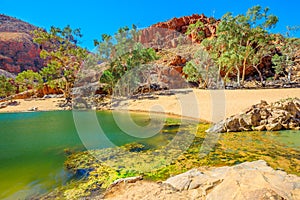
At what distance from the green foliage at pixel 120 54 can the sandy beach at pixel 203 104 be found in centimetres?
746

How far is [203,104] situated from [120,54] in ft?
65.5

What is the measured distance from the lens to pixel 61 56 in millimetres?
35781

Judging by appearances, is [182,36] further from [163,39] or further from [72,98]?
[72,98]

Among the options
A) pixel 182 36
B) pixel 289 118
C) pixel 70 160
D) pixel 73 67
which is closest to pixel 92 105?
pixel 73 67

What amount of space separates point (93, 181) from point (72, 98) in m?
29.5

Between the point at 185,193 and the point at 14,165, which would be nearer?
the point at 185,193

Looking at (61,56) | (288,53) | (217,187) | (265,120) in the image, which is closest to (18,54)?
(61,56)

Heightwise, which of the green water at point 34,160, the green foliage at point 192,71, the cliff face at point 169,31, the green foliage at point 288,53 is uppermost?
the cliff face at point 169,31

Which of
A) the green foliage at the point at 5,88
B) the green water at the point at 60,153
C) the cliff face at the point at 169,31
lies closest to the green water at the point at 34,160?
the green water at the point at 60,153

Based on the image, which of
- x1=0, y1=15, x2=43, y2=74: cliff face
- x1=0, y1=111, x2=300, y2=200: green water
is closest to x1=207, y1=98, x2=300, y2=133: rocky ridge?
x1=0, y1=111, x2=300, y2=200: green water

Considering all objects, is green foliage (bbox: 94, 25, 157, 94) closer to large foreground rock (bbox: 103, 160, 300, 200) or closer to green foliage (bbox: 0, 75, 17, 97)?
green foliage (bbox: 0, 75, 17, 97)

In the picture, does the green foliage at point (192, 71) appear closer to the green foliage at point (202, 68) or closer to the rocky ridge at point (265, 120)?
the green foliage at point (202, 68)

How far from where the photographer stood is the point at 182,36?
86.0 metres

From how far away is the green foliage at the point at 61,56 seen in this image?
115ft
